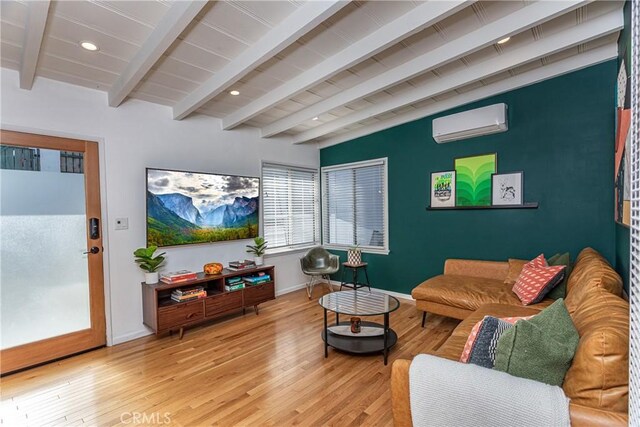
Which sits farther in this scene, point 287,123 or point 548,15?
point 287,123

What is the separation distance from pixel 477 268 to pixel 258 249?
2.81 m

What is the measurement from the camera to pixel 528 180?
3418 millimetres

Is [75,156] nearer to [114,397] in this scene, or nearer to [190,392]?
[114,397]

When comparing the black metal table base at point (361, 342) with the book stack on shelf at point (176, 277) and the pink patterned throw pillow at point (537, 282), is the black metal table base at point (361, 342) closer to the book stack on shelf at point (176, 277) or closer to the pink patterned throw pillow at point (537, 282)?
the pink patterned throw pillow at point (537, 282)

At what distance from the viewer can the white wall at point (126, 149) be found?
2.68 metres

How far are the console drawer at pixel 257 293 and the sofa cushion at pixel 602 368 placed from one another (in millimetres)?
3157

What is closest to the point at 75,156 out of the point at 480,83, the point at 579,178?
the point at 480,83

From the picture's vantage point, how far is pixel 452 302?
2988 mm

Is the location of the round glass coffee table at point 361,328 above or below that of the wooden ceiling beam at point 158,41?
below

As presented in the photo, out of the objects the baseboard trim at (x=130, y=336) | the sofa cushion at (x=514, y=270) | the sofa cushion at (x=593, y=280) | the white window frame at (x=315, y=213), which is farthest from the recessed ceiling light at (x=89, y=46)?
the sofa cushion at (x=514, y=270)

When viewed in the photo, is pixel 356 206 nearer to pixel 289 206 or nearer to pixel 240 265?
pixel 289 206

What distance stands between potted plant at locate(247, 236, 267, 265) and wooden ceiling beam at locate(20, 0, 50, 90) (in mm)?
2740

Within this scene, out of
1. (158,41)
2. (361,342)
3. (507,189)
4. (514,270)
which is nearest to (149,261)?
(158,41)

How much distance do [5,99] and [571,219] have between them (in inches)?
214
